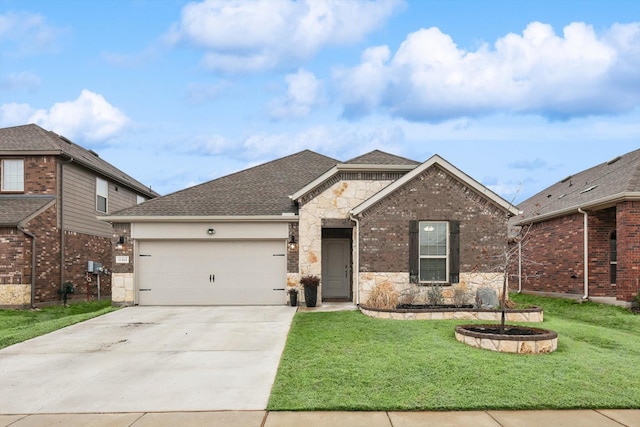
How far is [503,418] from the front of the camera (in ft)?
19.4

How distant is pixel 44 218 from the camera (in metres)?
18.1

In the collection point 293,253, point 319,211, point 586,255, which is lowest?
point 586,255

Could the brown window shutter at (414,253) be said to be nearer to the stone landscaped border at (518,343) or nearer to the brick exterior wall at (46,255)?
the stone landscaped border at (518,343)

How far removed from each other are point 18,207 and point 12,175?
1729 millimetres

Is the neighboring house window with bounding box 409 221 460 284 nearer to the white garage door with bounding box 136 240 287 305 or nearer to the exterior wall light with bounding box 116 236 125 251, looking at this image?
the white garage door with bounding box 136 240 287 305

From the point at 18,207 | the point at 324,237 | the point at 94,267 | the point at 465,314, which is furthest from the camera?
the point at 94,267

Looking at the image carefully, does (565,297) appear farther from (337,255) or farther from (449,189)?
(337,255)

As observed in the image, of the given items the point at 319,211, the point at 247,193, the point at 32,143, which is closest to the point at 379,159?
the point at 319,211

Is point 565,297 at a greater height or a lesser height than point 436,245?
lesser

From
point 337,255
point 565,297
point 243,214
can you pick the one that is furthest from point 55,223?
point 565,297

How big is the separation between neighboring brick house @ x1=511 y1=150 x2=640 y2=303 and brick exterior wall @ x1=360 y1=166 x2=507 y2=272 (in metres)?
1.19

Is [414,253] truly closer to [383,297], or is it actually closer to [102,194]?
Result: [383,297]

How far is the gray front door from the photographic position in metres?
17.8

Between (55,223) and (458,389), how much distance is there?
56.3 feet
